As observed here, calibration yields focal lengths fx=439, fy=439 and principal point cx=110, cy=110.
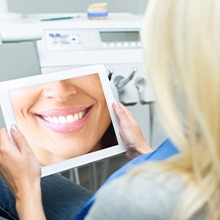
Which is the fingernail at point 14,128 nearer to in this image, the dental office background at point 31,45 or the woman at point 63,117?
the woman at point 63,117

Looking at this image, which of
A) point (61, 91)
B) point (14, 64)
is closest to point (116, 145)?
point (61, 91)

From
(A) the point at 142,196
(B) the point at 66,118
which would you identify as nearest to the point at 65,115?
(B) the point at 66,118

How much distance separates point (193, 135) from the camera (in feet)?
1.83

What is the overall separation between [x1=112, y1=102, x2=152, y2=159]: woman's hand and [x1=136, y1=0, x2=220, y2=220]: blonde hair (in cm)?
43

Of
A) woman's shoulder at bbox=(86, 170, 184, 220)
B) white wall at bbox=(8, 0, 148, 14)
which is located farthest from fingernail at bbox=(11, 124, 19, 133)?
white wall at bbox=(8, 0, 148, 14)

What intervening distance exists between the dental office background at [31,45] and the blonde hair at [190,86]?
3.4 inches

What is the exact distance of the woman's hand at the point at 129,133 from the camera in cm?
102

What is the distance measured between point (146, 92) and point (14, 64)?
420 mm

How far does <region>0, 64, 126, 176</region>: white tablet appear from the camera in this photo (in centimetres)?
95

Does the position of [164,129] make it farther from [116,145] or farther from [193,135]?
[116,145]

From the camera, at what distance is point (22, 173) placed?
88 cm

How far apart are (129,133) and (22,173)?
0.27m

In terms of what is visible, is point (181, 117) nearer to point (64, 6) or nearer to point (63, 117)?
point (63, 117)

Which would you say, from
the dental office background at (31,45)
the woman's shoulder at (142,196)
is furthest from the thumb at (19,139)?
the woman's shoulder at (142,196)
